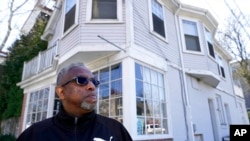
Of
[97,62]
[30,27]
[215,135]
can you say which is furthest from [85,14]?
[30,27]

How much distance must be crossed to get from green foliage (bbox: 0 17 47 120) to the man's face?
11057 millimetres

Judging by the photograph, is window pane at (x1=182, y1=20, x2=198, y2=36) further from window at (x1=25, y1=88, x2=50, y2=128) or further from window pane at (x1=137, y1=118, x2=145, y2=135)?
window at (x1=25, y1=88, x2=50, y2=128)

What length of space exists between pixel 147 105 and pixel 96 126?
4549 millimetres

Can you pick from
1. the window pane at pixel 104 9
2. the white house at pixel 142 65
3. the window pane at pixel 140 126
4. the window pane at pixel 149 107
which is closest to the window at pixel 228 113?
the white house at pixel 142 65

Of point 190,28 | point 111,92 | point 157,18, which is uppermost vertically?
point 190,28

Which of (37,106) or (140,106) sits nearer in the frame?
(140,106)

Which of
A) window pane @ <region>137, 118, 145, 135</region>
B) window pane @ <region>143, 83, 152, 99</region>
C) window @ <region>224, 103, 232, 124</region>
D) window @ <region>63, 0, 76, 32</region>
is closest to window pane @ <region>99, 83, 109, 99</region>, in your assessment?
window pane @ <region>143, 83, 152, 99</region>

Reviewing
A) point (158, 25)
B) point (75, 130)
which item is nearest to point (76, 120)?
point (75, 130)

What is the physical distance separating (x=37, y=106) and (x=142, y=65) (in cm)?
527

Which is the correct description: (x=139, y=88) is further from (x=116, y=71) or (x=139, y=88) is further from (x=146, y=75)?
(x=116, y=71)

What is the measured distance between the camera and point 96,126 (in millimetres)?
1536

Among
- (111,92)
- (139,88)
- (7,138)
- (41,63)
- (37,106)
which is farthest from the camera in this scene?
(7,138)

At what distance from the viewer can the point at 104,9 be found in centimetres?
653

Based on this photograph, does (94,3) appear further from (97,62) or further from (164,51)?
(164,51)
